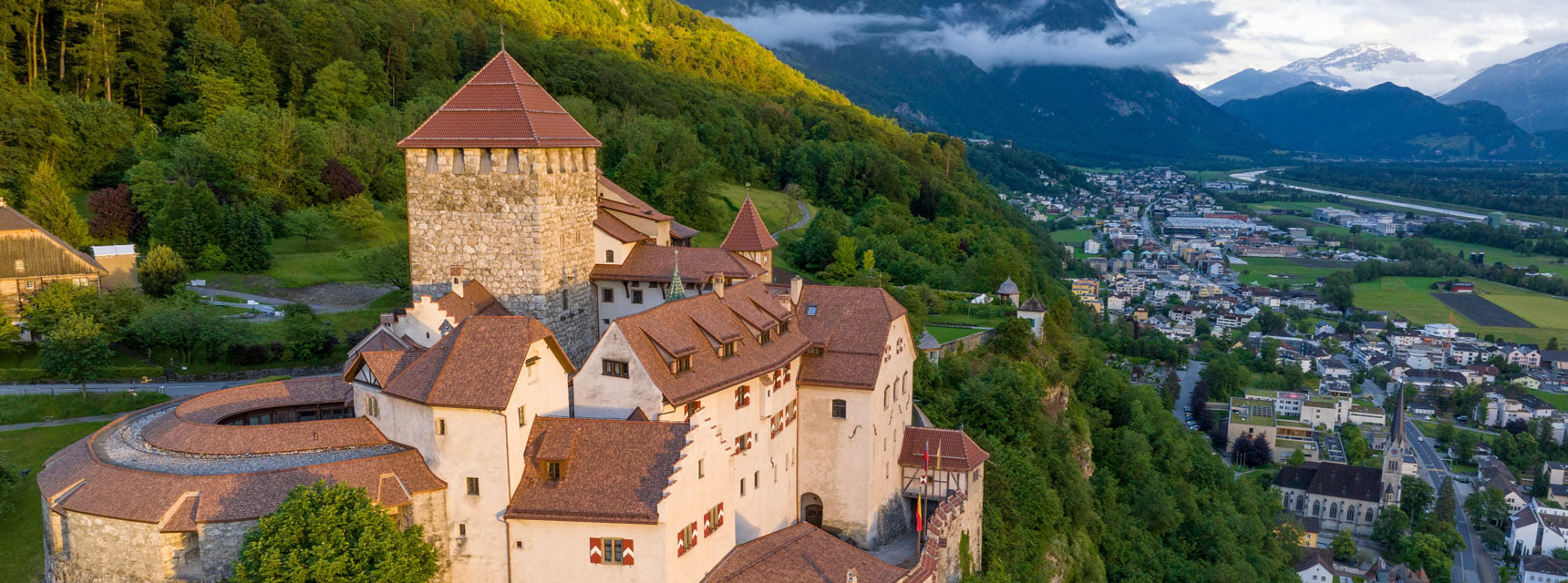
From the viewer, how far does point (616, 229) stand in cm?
4881

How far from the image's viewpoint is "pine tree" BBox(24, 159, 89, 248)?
63.2 meters

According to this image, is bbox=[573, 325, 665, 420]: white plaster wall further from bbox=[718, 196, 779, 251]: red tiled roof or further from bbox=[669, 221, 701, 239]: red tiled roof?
bbox=[669, 221, 701, 239]: red tiled roof

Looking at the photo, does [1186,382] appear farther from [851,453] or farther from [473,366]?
[473,366]

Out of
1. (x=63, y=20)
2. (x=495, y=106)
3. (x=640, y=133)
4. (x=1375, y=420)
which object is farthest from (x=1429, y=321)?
(x=63, y=20)

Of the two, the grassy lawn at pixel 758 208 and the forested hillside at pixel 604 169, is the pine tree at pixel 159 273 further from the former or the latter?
the grassy lawn at pixel 758 208

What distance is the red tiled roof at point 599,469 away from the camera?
30359mm

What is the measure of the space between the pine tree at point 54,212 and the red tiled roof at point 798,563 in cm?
5317

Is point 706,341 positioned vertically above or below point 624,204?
below

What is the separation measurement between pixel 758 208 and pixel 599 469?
259 feet

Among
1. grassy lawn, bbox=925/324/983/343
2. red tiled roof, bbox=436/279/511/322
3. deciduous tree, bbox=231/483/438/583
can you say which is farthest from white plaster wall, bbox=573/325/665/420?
grassy lawn, bbox=925/324/983/343

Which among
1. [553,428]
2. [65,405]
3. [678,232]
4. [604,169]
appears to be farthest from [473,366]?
[604,169]

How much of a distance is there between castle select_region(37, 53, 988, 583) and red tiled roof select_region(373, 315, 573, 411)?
→ 9cm

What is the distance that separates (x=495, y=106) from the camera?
41.7m

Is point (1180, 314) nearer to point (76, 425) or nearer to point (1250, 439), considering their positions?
point (1250, 439)
